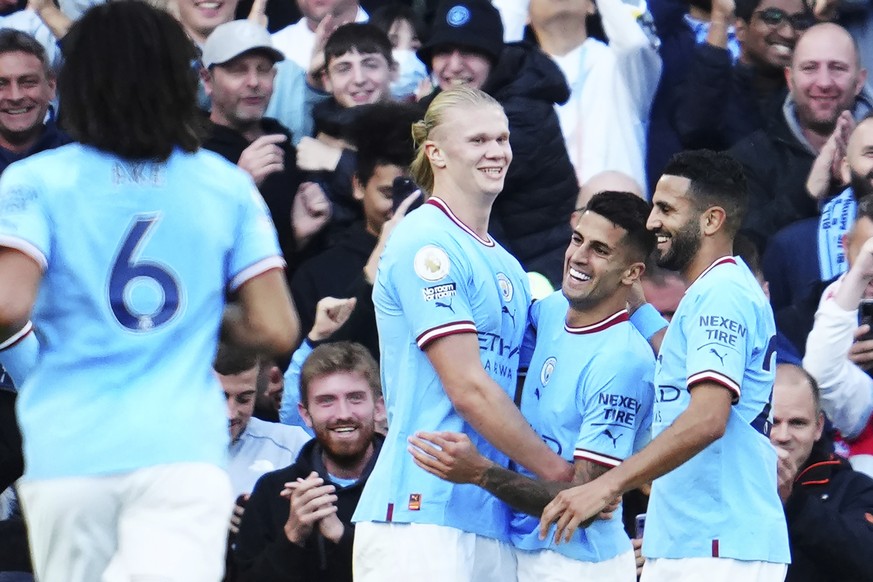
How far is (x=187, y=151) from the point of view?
4.18 meters

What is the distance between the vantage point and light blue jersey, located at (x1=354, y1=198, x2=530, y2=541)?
5176mm

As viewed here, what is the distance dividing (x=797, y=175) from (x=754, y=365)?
3.54 m

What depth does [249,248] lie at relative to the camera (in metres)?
4.26

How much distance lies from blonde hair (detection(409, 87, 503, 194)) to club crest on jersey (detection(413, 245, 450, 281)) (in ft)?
1.71

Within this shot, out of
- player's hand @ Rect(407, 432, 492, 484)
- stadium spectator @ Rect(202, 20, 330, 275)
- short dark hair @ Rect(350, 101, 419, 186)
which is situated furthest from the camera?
stadium spectator @ Rect(202, 20, 330, 275)

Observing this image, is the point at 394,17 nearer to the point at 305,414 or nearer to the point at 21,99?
the point at 21,99

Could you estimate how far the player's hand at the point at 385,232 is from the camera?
24.8 ft

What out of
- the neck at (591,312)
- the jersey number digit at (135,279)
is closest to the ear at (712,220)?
the neck at (591,312)

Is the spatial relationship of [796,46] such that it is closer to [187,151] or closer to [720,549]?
[720,549]

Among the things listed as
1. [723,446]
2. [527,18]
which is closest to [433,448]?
[723,446]

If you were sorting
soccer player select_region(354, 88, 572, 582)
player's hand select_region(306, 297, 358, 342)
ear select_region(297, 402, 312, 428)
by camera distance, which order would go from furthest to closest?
player's hand select_region(306, 297, 358, 342) → ear select_region(297, 402, 312, 428) → soccer player select_region(354, 88, 572, 582)

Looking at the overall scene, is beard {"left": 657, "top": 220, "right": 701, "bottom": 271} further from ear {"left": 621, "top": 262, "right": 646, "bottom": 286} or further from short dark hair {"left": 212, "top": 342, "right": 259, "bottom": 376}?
short dark hair {"left": 212, "top": 342, "right": 259, "bottom": 376}

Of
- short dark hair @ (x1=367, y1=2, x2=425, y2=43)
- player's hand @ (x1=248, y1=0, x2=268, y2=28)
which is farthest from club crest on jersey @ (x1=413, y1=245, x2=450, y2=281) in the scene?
short dark hair @ (x1=367, y1=2, x2=425, y2=43)

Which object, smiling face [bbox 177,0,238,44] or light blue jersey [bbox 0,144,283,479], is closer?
light blue jersey [bbox 0,144,283,479]
